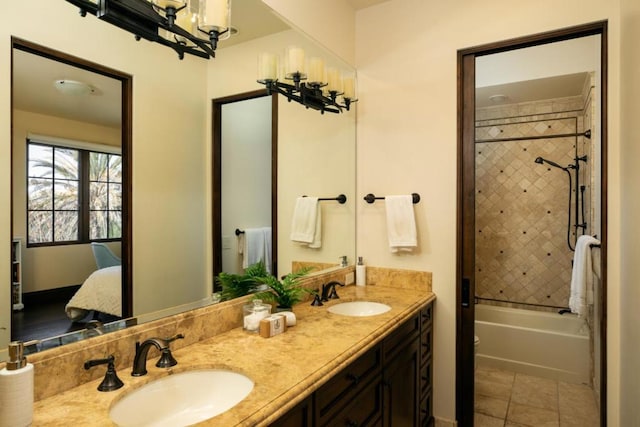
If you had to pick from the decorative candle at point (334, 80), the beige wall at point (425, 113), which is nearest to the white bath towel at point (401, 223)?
the beige wall at point (425, 113)

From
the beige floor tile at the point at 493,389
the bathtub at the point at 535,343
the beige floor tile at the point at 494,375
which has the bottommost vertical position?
the beige floor tile at the point at 493,389

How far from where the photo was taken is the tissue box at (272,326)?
1.50 metres

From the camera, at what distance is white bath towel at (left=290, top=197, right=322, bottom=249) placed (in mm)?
2201

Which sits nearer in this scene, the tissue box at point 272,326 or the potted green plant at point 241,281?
the tissue box at point 272,326

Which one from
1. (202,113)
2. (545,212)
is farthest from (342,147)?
(545,212)

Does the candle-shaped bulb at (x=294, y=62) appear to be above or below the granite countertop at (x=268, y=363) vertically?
above

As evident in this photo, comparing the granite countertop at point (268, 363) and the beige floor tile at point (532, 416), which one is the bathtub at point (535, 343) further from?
the granite countertop at point (268, 363)

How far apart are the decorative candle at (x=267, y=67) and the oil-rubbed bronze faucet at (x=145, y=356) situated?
1276 mm

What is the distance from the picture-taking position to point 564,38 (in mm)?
2088

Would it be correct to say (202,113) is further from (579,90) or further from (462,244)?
(579,90)

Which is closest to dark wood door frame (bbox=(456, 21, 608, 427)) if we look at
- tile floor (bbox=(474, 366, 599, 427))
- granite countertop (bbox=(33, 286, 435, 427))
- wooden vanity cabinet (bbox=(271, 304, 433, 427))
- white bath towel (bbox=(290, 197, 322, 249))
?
wooden vanity cabinet (bbox=(271, 304, 433, 427))

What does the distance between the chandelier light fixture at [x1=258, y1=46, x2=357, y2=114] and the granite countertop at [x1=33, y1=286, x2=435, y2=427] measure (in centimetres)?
115

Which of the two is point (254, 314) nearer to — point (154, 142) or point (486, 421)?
point (154, 142)

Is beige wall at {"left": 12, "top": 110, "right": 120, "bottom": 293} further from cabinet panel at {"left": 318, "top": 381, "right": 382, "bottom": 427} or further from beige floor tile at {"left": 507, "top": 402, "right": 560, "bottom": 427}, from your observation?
beige floor tile at {"left": 507, "top": 402, "right": 560, "bottom": 427}
